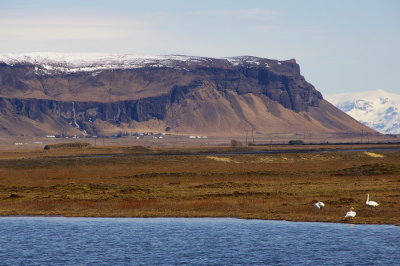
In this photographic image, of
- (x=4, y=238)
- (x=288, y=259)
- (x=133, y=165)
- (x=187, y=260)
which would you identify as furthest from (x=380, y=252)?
(x=133, y=165)

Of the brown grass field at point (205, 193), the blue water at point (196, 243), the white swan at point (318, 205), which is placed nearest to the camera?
the blue water at point (196, 243)

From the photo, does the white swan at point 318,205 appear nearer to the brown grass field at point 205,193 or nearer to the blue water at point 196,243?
the brown grass field at point 205,193

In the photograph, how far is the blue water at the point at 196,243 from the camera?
47.9 metres

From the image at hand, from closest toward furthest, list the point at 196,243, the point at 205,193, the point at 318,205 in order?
1. the point at 196,243
2. the point at 318,205
3. the point at 205,193

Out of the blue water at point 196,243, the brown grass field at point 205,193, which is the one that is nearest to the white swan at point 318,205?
the brown grass field at point 205,193

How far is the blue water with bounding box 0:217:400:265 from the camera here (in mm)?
47938

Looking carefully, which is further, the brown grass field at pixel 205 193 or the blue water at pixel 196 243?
the brown grass field at pixel 205 193

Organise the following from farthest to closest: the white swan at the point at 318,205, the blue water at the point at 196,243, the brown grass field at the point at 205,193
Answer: the brown grass field at the point at 205,193 → the white swan at the point at 318,205 → the blue water at the point at 196,243

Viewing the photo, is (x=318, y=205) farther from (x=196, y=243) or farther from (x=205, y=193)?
(x=205, y=193)

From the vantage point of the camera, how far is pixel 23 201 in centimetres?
7869

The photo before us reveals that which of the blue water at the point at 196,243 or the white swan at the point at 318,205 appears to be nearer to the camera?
the blue water at the point at 196,243

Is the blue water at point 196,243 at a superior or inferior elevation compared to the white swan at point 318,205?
inferior

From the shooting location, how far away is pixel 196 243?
53.4m

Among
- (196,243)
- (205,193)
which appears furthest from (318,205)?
(205,193)
